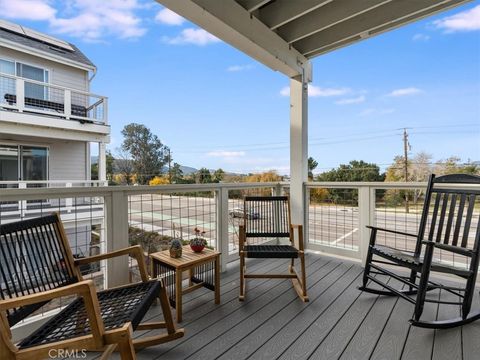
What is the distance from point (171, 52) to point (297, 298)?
10743mm

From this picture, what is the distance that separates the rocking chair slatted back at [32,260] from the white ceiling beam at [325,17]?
117 inches

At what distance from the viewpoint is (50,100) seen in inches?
240

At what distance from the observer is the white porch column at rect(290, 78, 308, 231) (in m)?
3.50

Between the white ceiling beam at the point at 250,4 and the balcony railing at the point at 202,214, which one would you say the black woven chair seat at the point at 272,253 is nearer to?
the balcony railing at the point at 202,214

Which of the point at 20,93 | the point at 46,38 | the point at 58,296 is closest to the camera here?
the point at 58,296

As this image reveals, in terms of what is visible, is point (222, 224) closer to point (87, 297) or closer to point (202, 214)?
point (202, 214)

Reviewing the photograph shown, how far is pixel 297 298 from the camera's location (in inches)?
90.4

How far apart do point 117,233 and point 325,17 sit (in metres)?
2.89

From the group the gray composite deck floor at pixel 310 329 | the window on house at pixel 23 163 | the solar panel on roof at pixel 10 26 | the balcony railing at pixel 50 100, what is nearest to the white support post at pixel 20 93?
the balcony railing at pixel 50 100

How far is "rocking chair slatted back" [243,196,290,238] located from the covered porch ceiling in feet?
5.23

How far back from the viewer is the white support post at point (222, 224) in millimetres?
2916

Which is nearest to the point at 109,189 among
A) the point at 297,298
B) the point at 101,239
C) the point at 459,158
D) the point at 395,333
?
the point at 101,239

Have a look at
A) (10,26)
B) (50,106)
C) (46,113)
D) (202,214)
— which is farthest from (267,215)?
(10,26)

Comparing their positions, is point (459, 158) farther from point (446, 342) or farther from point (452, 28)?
point (446, 342)
